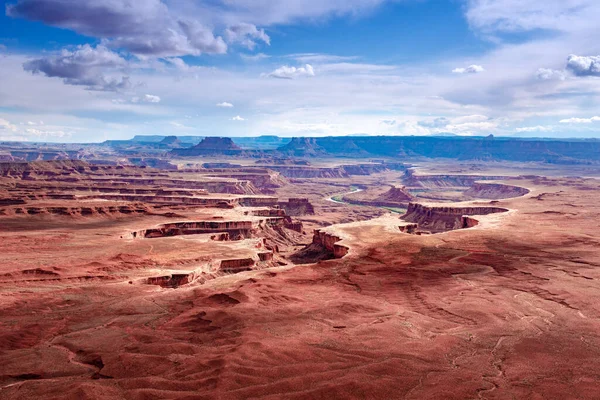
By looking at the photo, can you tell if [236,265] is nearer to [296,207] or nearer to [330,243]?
[330,243]

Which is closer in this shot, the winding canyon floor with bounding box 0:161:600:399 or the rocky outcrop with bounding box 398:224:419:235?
the winding canyon floor with bounding box 0:161:600:399

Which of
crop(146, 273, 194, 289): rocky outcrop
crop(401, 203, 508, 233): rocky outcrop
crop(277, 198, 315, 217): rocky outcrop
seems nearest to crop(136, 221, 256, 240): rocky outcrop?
crop(146, 273, 194, 289): rocky outcrop

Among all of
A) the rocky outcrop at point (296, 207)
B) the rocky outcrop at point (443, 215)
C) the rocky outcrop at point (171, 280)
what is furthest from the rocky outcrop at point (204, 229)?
the rocky outcrop at point (296, 207)

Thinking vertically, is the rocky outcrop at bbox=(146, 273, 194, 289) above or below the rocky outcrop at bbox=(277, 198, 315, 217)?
above

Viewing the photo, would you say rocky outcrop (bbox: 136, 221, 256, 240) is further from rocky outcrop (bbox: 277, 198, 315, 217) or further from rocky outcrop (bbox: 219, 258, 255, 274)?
rocky outcrop (bbox: 277, 198, 315, 217)

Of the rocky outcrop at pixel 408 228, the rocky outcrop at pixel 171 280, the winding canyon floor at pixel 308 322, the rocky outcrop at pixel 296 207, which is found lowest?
the rocky outcrop at pixel 296 207

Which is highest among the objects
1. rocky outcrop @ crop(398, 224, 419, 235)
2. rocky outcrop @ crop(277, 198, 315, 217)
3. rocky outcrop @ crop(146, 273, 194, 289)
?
rocky outcrop @ crop(146, 273, 194, 289)

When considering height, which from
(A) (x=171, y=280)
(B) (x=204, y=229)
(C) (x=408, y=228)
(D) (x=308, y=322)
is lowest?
(C) (x=408, y=228)

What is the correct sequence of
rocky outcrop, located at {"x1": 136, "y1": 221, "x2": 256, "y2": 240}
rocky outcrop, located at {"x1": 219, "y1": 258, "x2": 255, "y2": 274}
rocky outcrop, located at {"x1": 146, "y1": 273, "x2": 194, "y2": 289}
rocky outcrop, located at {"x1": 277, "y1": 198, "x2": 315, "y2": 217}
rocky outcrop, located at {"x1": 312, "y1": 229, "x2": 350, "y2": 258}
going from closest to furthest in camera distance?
rocky outcrop, located at {"x1": 146, "y1": 273, "x2": 194, "y2": 289} < rocky outcrop, located at {"x1": 219, "y1": 258, "x2": 255, "y2": 274} < rocky outcrop, located at {"x1": 312, "y1": 229, "x2": 350, "y2": 258} < rocky outcrop, located at {"x1": 136, "y1": 221, "x2": 256, "y2": 240} < rocky outcrop, located at {"x1": 277, "y1": 198, "x2": 315, "y2": 217}

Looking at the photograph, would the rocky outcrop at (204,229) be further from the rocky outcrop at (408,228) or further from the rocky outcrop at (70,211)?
the rocky outcrop at (408,228)

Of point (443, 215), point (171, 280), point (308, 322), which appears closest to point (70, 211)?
point (171, 280)
